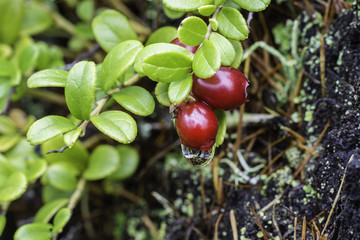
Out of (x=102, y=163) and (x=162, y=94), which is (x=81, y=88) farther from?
(x=102, y=163)

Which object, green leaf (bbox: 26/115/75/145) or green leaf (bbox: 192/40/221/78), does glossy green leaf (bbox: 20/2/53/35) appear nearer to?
green leaf (bbox: 26/115/75/145)

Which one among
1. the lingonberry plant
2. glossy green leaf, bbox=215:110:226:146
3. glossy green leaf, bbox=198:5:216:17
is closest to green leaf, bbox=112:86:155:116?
the lingonberry plant

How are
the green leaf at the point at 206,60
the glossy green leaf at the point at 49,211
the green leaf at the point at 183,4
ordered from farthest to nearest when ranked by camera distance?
1. the glossy green leaf at the point at 49,211
2. the green leaf at the point at 183,4
3. the green leaf at the point at 206,60

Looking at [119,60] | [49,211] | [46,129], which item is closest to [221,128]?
[119,60]

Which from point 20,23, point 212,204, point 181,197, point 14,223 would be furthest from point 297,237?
point 20,23

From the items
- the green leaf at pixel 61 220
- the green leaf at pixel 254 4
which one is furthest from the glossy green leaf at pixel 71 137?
the green leaf at pixel 254 4

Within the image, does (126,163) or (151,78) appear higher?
(151,78)

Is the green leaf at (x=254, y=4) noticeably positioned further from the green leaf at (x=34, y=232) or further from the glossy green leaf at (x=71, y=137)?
the green leaf at (x=34, y=232)
